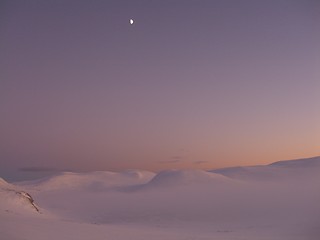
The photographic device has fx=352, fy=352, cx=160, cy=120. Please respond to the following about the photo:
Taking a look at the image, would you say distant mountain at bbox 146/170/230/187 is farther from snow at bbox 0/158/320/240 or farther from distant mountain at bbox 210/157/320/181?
distant mountain at bbox 210/157/320/181

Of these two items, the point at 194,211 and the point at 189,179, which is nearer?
the point at 194,211

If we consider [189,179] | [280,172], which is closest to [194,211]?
[189,179]

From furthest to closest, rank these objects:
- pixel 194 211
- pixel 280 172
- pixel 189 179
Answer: pixel 189 179 < pixel 280 172 < pixel 194 211

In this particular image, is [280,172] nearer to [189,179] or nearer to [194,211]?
[189,179]

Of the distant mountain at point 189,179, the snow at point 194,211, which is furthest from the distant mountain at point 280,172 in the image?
the distant mountain at point 189,179

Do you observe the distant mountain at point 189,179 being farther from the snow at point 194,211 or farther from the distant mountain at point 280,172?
the distant mountain at point 280,172

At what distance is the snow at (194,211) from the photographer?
54.5ft

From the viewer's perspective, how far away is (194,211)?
34.3 metres

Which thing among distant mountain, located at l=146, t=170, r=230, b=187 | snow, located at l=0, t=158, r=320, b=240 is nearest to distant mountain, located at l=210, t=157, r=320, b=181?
snow, located at l=0, t=158, r=320, b=240

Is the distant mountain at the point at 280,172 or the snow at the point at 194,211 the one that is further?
the distant mountain at the point at 280,172

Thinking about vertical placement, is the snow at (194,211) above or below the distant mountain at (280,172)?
below

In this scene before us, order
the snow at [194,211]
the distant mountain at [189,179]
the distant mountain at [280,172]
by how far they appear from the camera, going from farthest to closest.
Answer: the distant mountain at [189,179], the distant mountain at [280,172], the snow at [194,211]

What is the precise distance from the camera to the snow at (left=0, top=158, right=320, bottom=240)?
654 inches

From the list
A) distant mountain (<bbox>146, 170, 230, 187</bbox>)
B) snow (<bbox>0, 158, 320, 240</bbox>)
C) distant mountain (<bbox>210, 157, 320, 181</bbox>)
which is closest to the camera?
snow (<bbox>0, 158, 320, 240</bbox>)
